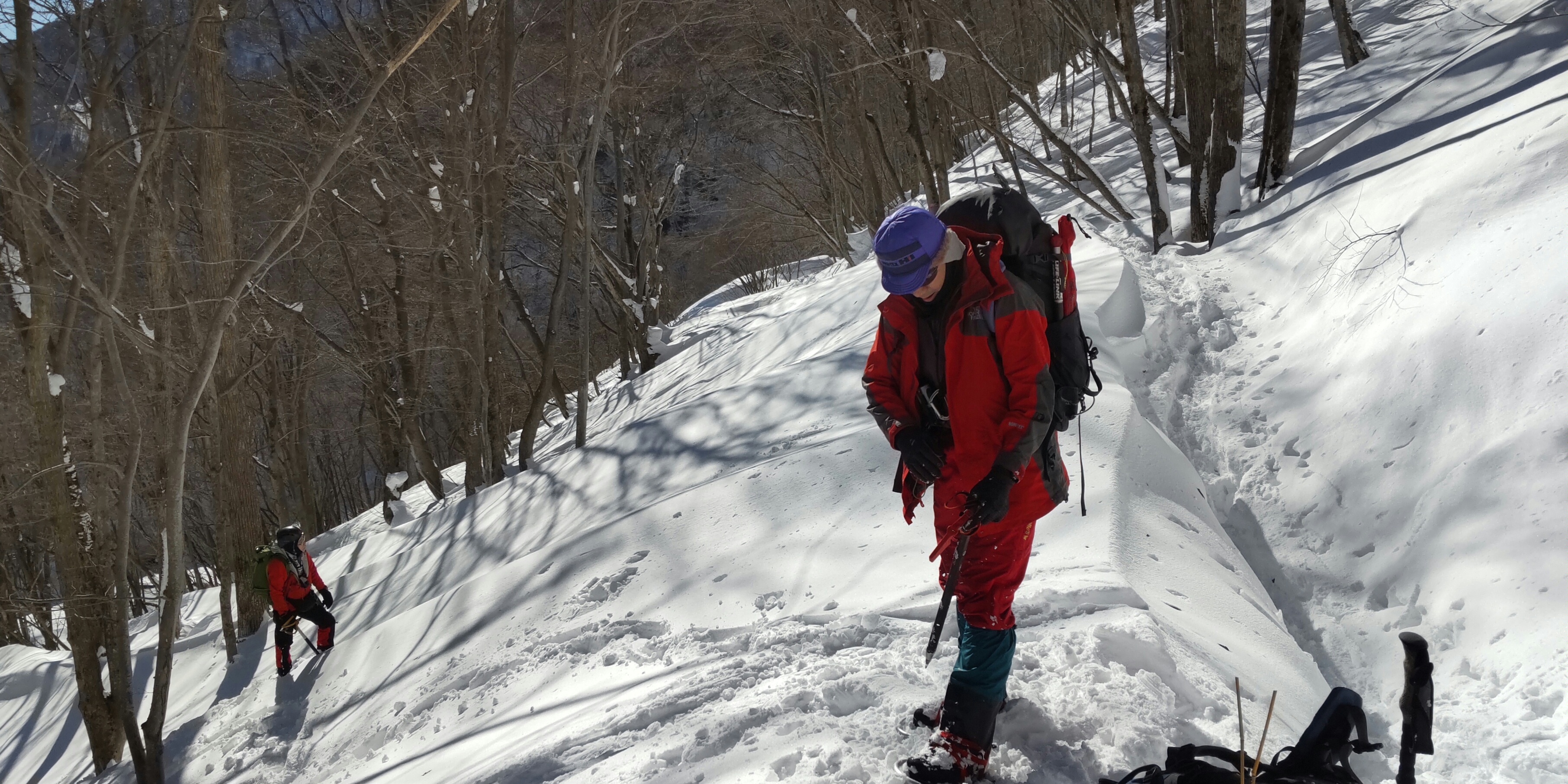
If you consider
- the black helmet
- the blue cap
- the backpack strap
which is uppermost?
the blue cap

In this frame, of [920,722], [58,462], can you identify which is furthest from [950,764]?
[58,462]

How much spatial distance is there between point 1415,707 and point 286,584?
766 centimetres

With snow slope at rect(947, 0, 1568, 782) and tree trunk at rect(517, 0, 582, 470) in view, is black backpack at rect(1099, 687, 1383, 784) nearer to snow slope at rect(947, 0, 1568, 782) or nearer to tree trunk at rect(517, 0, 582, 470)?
snow slope at rect(947, 0, 1568, 782)

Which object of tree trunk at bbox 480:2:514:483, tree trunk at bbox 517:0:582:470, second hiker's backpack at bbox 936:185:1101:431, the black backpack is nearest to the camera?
the black backpack

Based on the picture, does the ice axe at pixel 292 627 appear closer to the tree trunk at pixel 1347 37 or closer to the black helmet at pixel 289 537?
the black helmet at pixel 289 537


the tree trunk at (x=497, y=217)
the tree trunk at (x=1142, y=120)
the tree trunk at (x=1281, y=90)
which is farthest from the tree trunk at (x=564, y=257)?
the tree trunk at (x=1281, y=90)

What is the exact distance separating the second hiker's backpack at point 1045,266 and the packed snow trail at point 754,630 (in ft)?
3.31

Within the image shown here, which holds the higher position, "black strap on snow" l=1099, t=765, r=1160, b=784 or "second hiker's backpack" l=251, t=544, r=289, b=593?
"second hiker's backpack" l=251, t=544, r=289, b=593

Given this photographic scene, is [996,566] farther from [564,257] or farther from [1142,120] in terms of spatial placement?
[564,257]

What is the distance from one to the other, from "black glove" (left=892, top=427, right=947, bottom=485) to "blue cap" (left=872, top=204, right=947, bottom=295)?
1.43ft

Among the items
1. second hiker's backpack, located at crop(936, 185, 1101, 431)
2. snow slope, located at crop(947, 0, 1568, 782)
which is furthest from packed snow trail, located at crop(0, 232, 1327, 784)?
second hiker's backpack, located at crop(936, 185, 1101, 431)

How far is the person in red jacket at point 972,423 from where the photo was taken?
94.7 inches

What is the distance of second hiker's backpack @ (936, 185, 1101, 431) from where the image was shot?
103 inches

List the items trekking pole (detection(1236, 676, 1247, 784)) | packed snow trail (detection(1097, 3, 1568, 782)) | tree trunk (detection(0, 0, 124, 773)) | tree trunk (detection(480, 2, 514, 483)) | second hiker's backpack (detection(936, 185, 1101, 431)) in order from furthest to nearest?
1. tree trunk (detection(480, 2, 514, 483))
2. tree trunk (detection(0, 0, 124, 773))
3. packed snow trail (detection(1097, 3, 1568, 782))
4. second hiker's backpack (detection(936, 185, 1101, 431))
5. trekking pole (detection(1236, 676, 1247, 784))
